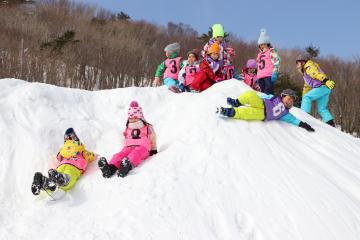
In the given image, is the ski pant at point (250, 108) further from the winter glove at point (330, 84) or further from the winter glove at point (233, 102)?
the winter glove at point (330, 84)

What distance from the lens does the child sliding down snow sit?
5180 millimetres

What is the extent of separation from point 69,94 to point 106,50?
26.6ft

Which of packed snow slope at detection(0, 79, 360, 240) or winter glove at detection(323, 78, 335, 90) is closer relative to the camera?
packed snow slope at detection(0, 79, 360, 240)

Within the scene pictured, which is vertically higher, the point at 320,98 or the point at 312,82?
the point at 312,82

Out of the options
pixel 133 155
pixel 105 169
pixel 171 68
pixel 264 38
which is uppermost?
pixel 264 38

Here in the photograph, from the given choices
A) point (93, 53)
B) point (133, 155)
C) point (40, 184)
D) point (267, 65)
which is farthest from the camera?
point (93, 53)

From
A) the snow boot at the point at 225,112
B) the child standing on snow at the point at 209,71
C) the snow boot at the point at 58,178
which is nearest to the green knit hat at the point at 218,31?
the child standing on snow at the point at 209,71

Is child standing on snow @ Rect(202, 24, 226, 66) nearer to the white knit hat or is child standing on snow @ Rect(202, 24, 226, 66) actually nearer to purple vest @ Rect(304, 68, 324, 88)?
the white knit hat

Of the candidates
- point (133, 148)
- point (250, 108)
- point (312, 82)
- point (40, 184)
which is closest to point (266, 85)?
point (312, 82)

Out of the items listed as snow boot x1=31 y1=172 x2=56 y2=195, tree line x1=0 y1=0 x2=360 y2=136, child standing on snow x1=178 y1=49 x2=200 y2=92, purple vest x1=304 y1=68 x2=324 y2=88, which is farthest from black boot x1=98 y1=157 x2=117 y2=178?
tree line x1=0 y1=0 x2=360 y2=136

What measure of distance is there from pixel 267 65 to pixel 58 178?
16.2ft

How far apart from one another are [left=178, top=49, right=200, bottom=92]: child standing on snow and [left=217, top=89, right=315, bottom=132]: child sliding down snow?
7.33 feet

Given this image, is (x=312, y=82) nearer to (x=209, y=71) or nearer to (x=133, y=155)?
(x=209, y=71)

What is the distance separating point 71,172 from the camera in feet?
13.8
